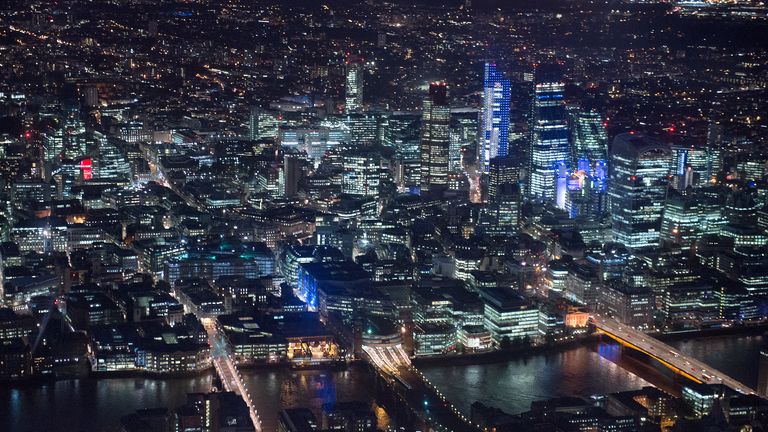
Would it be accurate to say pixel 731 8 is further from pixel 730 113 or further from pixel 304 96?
pixel 304 96

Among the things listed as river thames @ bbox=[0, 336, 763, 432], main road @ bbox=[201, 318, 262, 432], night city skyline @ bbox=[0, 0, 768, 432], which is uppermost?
night city skyline @ bbox=[0, 0, 768, 432]

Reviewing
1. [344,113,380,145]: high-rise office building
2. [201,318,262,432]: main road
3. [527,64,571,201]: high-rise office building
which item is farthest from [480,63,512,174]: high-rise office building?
[201,318,262,432]: main road

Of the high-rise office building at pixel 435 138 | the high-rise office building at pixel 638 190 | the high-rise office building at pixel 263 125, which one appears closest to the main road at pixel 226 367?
the high-rise office building at pixel 638 190

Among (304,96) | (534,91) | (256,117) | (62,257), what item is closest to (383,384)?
(62,257)

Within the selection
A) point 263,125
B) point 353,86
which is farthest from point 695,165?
point 263,125

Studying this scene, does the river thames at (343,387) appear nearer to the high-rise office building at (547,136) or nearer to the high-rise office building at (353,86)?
the high-rise office building at (547,136)

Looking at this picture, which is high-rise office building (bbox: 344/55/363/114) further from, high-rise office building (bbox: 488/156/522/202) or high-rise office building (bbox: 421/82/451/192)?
high-rise office building (bbox: 488/156/522/202)

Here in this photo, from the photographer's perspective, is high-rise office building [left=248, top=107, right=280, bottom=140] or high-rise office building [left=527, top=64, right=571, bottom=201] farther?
high-rise office building [left=248, top=107, right=280, bottom=140]
